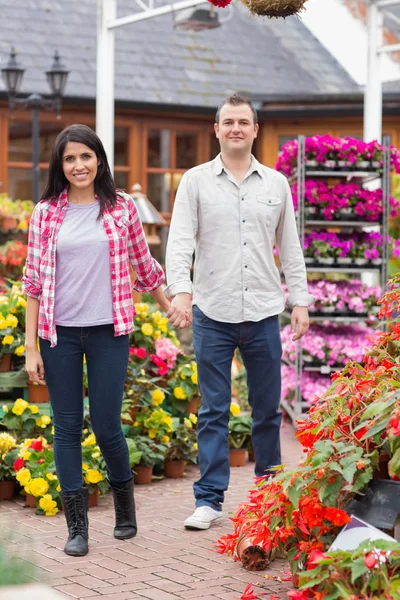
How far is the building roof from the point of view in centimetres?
1600

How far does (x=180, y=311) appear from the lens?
16.7 ft

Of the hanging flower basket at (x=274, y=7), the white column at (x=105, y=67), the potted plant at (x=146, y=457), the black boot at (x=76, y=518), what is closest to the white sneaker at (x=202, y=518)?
the black boot at (x=76, y=518)

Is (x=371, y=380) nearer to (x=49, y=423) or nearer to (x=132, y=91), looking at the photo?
(x=49, y=423)

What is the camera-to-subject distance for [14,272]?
10.9 meters

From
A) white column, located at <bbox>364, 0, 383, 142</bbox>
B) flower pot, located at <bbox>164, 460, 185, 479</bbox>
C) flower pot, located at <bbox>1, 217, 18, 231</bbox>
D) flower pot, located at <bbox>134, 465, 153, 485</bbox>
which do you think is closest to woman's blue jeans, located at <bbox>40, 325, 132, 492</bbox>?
flower pot, located at <bbox>134, 465, 153, 485</bbox>

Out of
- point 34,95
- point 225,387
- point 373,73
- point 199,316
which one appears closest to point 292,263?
point 199,316

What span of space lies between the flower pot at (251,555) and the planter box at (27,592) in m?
2.18

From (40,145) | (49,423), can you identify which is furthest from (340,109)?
(49,423)

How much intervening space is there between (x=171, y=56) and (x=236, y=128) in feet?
40.8

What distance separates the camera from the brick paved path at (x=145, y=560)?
14.1 ft

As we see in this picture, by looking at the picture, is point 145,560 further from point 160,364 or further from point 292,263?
point 160,364

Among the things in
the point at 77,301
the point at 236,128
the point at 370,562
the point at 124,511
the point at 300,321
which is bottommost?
the point at 124,511

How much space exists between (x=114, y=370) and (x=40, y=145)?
37.7 feet

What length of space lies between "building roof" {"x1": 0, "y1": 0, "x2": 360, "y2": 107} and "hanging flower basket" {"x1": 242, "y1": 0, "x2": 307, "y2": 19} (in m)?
10.6
